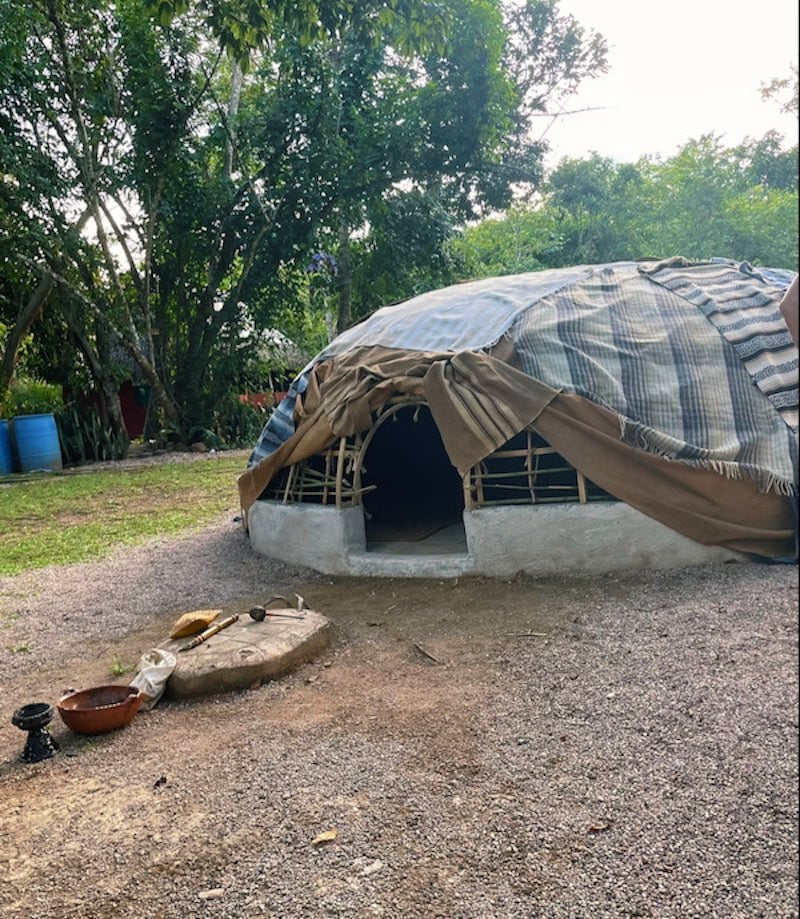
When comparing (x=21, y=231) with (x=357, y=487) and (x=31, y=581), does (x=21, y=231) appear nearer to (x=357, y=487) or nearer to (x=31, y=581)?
(x=31, y=581)

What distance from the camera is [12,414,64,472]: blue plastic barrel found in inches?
569

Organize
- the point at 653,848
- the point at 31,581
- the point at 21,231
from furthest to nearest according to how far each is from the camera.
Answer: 1. the point at 21,231
2. the point at 31,581
3. the point at 653,848

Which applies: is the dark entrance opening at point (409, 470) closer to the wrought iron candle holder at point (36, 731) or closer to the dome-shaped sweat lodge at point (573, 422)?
the dome-shaped sweat lodge at point (573, 422)

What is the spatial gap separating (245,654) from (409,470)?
545 cm

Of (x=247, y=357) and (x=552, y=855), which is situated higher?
(x=247, y=357)

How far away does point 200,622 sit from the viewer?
4703 mm

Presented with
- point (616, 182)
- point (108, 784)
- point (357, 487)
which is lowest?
point (108, 784)

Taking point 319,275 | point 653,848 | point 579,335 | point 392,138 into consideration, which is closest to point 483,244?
point 319,275

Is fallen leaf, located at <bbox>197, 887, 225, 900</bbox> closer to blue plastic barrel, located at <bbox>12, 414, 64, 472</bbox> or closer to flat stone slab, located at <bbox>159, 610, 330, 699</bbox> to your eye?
flat stone slab, located at <bbox>159, 610, 330, 699</bbox>

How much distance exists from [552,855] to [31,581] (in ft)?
19.0

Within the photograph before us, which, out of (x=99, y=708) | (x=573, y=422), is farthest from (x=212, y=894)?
(x=573, y=422)

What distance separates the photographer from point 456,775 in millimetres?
3072

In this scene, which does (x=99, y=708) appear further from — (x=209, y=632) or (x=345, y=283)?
(x=345, y=283)

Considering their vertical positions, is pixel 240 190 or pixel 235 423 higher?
pixel 240 190
